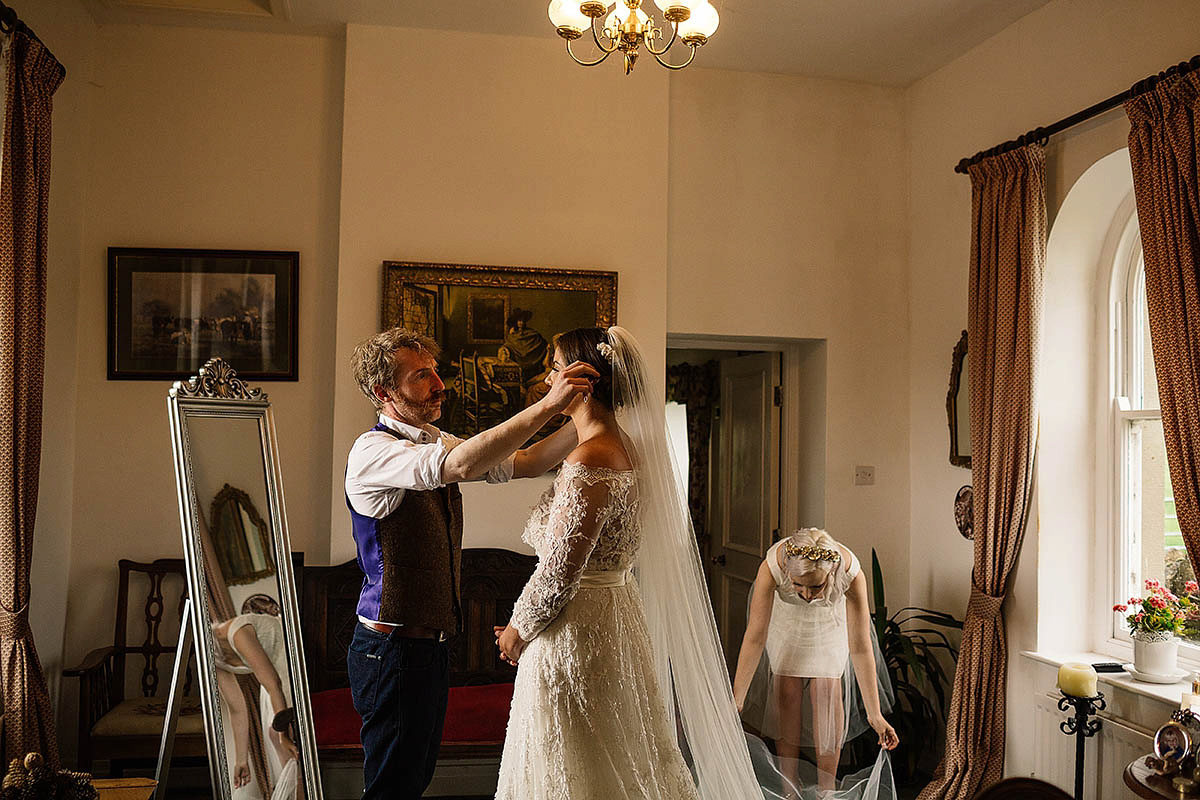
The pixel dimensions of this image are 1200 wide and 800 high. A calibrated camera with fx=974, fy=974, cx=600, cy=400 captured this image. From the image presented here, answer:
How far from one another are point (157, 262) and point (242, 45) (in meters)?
1.18

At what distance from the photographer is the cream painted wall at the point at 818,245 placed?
529 centimetres

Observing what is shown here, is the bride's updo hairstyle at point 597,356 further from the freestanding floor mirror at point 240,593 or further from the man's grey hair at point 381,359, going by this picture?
the freestanding floor mirror at point 240,593

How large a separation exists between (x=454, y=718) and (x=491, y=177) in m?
2.62

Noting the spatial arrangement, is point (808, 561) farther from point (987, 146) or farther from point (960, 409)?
point (987, 146)

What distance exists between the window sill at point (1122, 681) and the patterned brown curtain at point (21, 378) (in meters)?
3.91

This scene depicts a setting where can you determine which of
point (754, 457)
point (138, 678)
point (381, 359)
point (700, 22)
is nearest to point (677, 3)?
point (700, 22)

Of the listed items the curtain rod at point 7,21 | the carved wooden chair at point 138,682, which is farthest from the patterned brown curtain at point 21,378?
the carved wooden chair at point 138,682

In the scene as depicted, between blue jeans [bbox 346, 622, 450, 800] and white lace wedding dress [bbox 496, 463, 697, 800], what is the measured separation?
27cm

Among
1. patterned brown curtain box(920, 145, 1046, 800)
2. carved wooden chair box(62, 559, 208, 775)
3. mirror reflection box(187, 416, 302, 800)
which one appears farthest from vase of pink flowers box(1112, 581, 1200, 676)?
carved wooden chair box(62, 559, 208, 775)

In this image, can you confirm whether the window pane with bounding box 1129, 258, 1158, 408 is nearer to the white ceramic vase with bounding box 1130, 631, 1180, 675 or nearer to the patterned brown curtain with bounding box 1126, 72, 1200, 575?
the patterned brown curtain with bounding box 1126, 72, 1200, 575

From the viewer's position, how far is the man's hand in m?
2.62

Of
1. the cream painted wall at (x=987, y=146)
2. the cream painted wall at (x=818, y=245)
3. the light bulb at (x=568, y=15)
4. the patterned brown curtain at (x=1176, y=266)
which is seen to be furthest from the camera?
the cream painted wall at (x=818, y=245)

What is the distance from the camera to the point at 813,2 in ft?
14.7

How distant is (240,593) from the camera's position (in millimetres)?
2793
